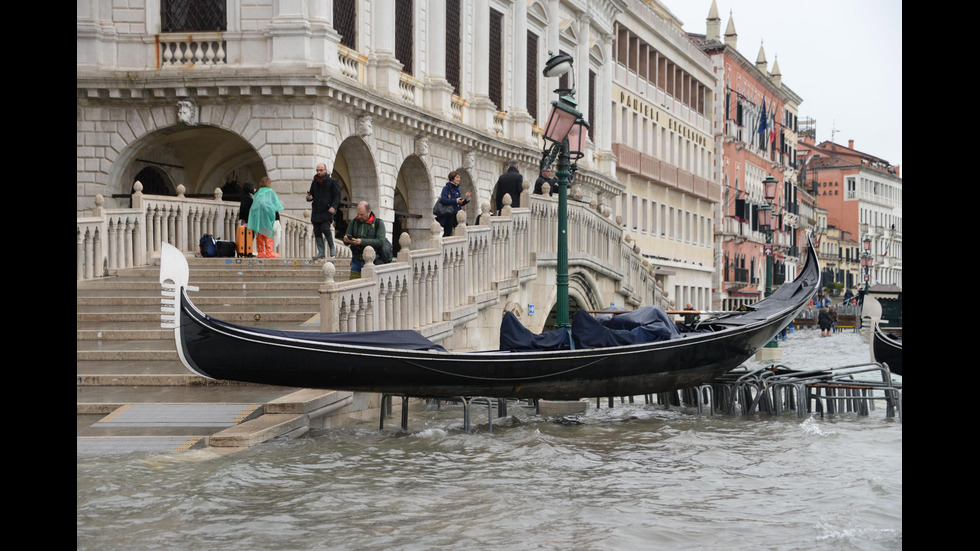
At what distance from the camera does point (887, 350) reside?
1627 cm

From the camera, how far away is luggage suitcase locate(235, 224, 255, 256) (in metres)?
16.9

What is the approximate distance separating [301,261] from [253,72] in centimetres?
496

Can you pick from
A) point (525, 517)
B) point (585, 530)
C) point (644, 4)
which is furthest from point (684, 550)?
point (644, 4)

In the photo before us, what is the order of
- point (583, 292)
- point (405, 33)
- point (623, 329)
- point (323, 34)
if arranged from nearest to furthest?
point (623, 329) < point (583, 292) < point (323, 34) < point (405, 33)

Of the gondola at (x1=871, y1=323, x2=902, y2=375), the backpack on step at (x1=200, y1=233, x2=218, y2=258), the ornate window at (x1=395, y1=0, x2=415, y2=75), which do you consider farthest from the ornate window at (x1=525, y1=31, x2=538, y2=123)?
the gondola at (x1=871, y1=323, x2=902, y2=375)

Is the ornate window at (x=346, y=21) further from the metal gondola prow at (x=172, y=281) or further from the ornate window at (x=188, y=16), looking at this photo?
the metal gondola prow at (x=172, y=281)

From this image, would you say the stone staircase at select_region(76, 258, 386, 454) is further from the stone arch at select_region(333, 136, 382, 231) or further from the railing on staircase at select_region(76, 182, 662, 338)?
the stone arch at select_region(333, 136, 382, 231)

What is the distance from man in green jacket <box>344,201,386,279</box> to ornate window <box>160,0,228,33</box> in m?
8.64

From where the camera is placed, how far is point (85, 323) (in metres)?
12.7

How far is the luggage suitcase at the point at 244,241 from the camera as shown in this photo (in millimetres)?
16859

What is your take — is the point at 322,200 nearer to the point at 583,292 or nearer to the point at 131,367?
the point at 583,292

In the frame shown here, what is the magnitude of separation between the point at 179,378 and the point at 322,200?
6023mm

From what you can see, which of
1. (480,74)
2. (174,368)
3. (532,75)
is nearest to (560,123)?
(174,368)

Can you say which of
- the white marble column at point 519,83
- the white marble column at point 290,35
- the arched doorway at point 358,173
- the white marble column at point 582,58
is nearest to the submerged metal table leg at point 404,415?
the white marble column at point 290,35
